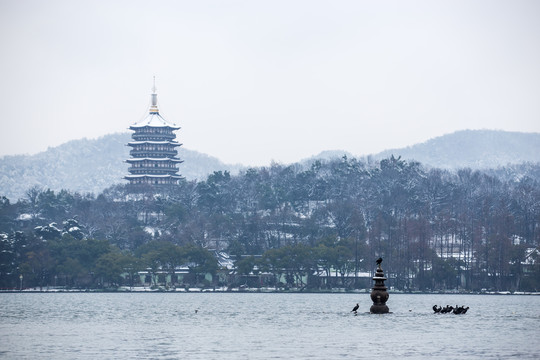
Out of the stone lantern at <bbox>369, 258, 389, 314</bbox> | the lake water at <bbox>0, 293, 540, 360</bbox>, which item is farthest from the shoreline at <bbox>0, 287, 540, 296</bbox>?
the stone lantern at <bbox>369, 258, 389, 314</bbox>

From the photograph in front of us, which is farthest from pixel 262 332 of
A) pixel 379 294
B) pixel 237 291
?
pixel 237 291

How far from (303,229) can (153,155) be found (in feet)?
192

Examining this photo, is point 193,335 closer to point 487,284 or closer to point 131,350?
point 131,350

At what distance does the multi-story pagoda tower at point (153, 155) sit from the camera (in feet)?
633

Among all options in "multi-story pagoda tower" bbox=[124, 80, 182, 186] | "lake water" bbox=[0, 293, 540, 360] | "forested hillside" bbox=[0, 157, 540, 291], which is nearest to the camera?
"lake water" bbox=[0, 293, 540, 360]

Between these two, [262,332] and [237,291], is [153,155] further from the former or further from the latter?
[262,332]

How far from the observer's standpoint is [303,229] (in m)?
144

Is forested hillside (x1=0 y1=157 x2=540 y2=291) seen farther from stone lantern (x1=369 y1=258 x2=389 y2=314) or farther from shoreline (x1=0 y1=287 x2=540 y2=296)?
stone lantern (x1=369 y1=258 x2=389 y2=314)

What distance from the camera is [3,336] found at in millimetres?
57375

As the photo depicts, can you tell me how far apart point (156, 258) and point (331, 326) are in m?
65.4

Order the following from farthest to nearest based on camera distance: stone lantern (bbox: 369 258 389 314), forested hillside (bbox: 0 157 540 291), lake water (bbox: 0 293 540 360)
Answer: forested hillside (bbox: 0 157 540 291)
stone lantern (bbox: 369 258 389 314)
lake water (bbox: 0 293 540 360)

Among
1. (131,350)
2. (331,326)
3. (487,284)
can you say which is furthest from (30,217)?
(131,350)

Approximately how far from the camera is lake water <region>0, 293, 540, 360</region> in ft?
154

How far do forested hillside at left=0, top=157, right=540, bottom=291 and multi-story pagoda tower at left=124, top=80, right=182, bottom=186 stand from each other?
1107 centimetres
